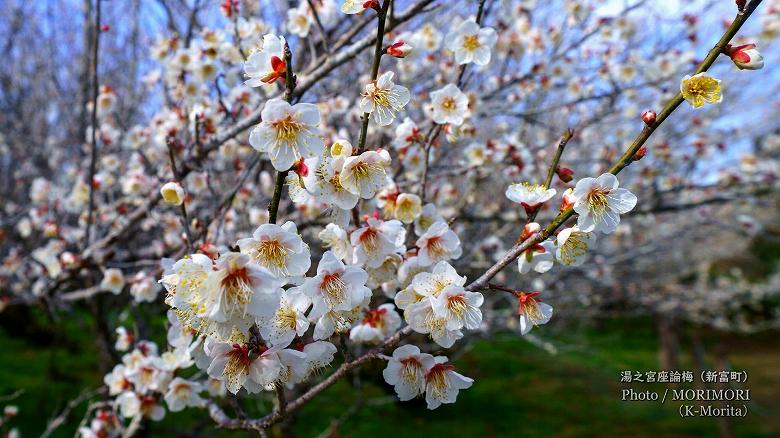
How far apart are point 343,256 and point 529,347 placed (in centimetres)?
1122

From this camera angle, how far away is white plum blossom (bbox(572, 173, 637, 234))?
1134 mm

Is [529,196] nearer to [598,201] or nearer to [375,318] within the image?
[598,201]

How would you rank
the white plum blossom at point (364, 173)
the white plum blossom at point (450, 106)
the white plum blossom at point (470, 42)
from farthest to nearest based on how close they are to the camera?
the white plum blossom at point (470, 42) → the white plum blossom at point (450, 106) → the white plum blossom at point (364, 173)

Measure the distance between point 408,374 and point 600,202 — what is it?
64 centimetres

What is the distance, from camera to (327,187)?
1.14 metres

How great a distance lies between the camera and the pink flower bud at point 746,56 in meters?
1.14

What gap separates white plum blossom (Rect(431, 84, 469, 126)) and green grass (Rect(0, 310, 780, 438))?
2.66 metres

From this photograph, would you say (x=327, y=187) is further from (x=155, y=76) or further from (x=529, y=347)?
(x=529, y=347)

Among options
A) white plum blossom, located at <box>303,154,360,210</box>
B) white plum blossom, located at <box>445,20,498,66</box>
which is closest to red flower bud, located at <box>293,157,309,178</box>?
white plum blossom, located at <box>303,154,360,210</box>

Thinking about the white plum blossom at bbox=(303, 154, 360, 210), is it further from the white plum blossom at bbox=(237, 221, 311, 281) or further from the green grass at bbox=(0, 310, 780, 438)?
the green grass at bbox=(0, 310, 780, 438)

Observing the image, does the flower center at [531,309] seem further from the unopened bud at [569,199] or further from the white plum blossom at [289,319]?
the white plum blossom at [289,319]

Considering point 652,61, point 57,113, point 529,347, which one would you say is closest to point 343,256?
point 652,61

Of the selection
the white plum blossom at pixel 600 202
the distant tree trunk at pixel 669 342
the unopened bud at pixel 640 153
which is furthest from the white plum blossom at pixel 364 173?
the distant tree trunk at pixel 669 342

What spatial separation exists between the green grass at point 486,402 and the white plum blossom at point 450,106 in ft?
8.72
